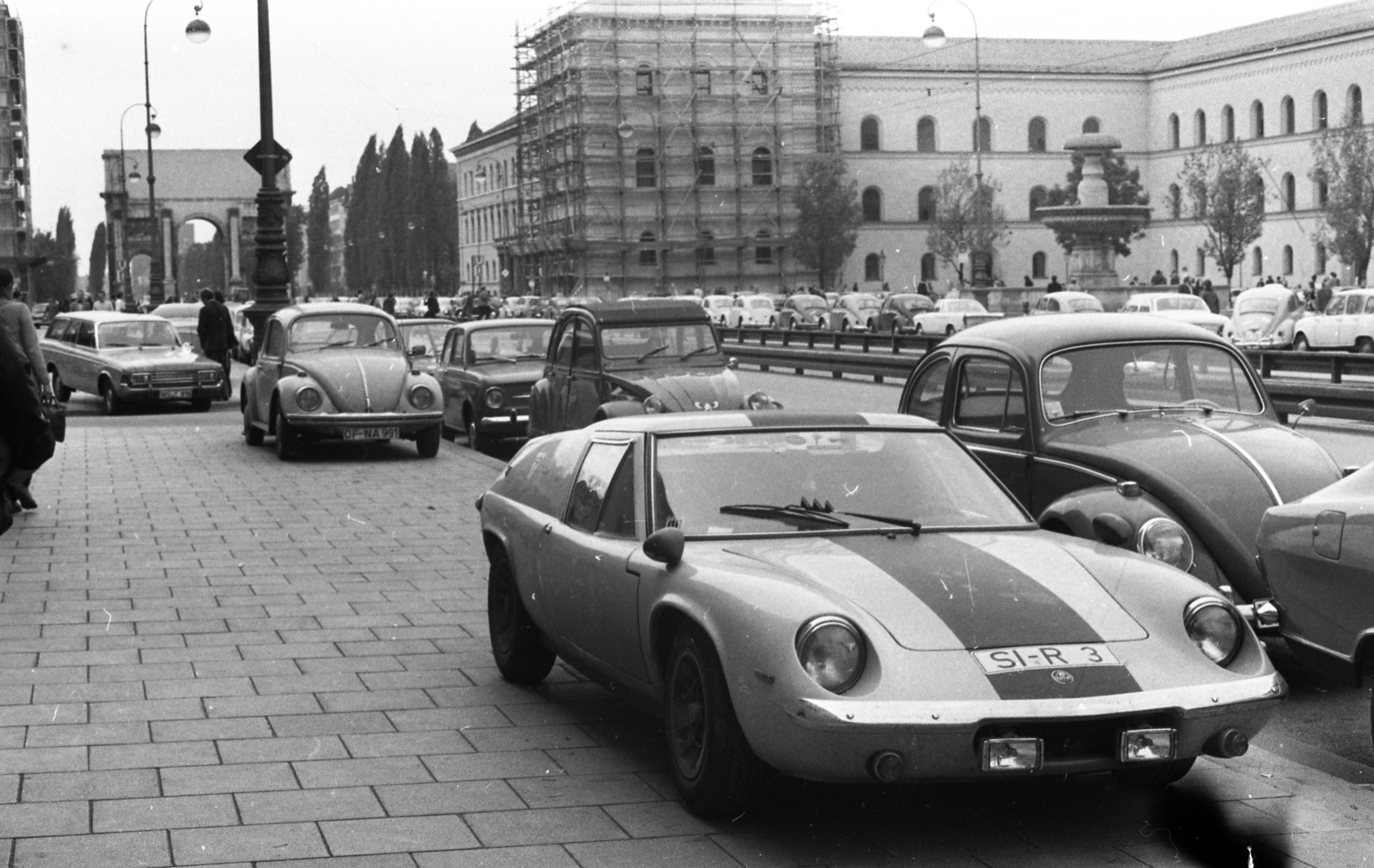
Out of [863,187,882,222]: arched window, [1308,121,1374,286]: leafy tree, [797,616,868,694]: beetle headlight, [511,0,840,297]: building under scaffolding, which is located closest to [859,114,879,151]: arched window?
[863,187,882,222]: arched window

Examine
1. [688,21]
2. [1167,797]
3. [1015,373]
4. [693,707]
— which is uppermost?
[688,21]

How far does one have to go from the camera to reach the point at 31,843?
17.5 ft

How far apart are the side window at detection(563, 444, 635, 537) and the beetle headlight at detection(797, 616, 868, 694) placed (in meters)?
1.34

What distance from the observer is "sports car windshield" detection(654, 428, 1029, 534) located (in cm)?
646

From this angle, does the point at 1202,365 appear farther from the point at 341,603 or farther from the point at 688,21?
the point at 688,21

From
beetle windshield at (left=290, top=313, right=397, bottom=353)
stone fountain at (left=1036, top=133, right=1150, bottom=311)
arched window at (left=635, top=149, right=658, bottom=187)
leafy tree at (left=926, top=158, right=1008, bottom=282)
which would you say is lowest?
beetle windshield at (left=290, top=313, right=397, bottom=353)

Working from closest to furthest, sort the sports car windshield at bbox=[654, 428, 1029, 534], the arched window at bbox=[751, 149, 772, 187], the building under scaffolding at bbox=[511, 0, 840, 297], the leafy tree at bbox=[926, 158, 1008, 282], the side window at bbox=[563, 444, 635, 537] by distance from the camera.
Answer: the sports car windshield at bbox=[654, 428, 1029, 534], the side window at bbox=[563, 444, 635, 537], the building under scaffolding at bbox=[511, 0, 840, 297], the arched window at bbox=[751, 149, 772, 187], the leafy tree at bbox=[926, 158, 1008, 282]

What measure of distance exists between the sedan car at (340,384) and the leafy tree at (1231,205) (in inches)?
2478

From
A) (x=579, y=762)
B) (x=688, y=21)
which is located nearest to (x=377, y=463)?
(x=579, y=762)

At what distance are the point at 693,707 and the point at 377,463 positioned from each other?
1327cm

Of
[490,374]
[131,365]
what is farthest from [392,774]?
[131,365]

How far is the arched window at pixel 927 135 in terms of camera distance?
100688mm

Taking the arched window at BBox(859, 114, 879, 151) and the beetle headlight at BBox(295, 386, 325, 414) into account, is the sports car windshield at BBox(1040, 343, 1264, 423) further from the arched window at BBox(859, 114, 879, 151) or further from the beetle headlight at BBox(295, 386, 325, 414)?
the arched window at BBox(859, 114, 879, 151)

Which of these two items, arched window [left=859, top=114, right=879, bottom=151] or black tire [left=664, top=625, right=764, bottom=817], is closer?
black tire [left=664, top=625, right=764, bottom=817]
